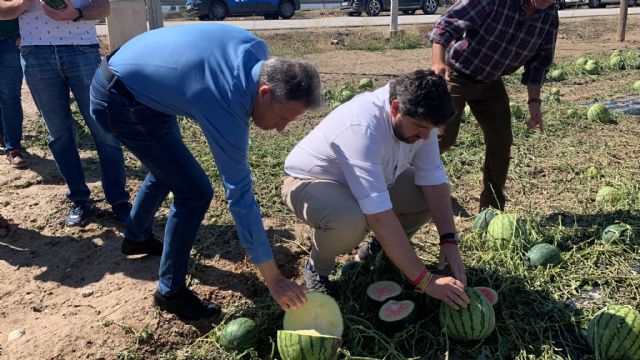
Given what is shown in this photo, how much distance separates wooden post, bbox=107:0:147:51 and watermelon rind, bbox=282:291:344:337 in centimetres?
790

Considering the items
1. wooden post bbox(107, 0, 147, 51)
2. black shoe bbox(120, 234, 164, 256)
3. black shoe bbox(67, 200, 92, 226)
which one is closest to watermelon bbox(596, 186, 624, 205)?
black shoe bbox(120, 234, 164, 256)

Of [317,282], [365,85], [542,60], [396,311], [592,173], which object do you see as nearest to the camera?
[396,311]

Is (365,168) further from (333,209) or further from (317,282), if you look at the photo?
(317,282)

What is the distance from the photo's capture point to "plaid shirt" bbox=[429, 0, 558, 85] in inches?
157

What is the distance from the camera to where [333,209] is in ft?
10.5

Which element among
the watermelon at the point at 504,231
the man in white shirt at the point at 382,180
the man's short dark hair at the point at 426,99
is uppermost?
the man's short dark hair at the point at 426,99

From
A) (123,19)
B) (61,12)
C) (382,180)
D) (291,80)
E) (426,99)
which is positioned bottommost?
(382,180)

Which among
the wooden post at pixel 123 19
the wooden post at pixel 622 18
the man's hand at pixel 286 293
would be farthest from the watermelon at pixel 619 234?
the wooden post at pixel 622 18

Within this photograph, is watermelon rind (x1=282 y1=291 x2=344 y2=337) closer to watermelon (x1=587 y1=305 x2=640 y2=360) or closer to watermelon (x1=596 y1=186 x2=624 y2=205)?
watermelon (x1=587 y1=305 x2=640 y2=360)

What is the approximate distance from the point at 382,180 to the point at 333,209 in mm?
396

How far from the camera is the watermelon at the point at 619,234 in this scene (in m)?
3.83

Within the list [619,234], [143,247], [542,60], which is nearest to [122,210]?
[143,247]

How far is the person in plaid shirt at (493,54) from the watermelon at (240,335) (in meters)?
2.04

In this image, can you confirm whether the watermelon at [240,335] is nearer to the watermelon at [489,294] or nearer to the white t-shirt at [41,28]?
the watermelon at [489,294]
